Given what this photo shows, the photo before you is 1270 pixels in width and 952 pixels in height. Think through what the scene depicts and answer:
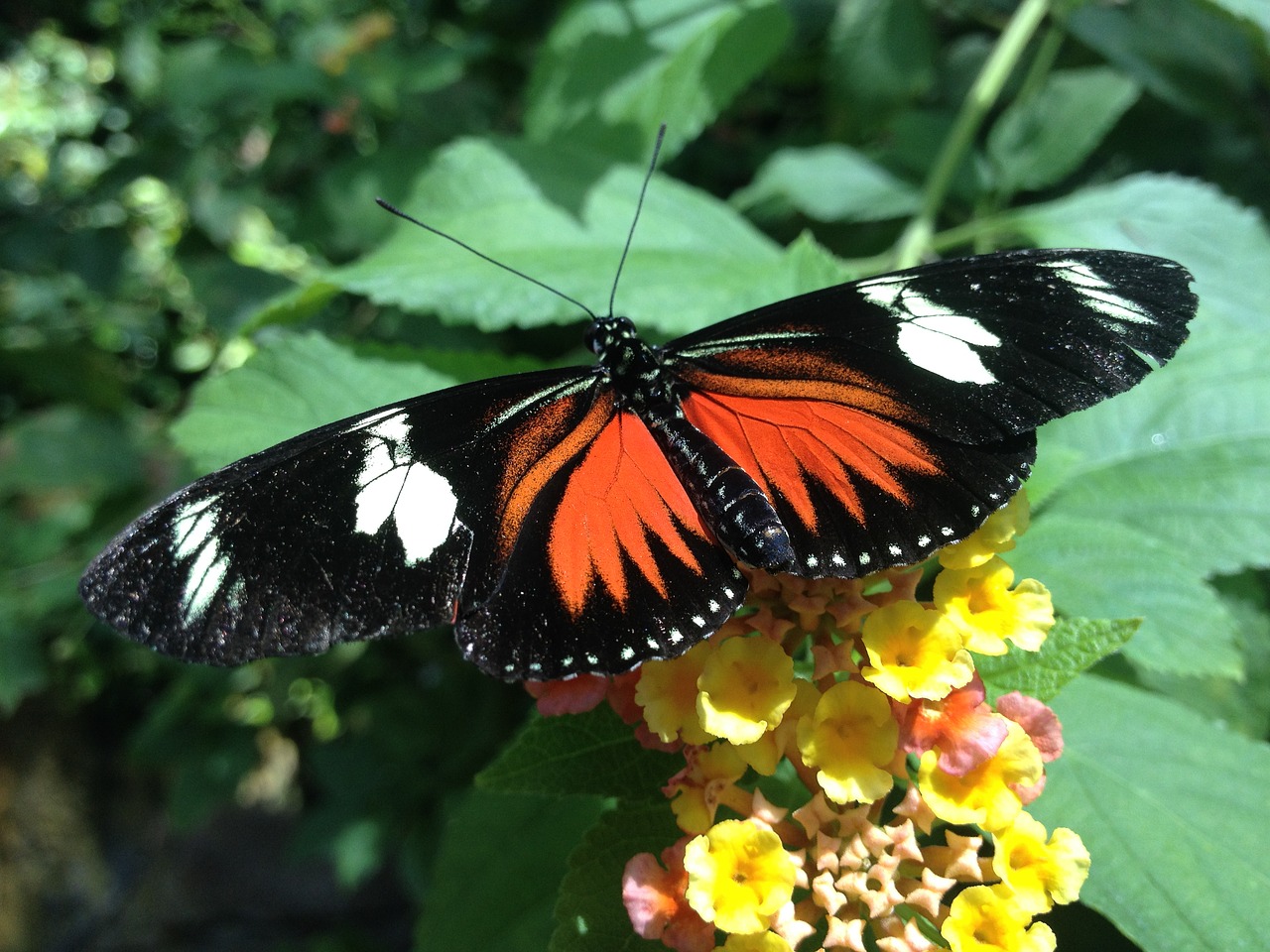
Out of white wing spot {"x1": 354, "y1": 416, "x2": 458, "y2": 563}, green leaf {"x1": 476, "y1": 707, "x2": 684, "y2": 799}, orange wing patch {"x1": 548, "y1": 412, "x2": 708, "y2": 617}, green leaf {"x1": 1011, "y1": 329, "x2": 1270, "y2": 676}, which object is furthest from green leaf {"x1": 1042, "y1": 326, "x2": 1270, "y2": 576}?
white wing spot {"x1": 354, "y1": 416, "x2": 458, "y2": 563}

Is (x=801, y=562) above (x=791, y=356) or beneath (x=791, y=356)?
beneath

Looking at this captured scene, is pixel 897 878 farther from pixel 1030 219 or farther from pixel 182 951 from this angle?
pixel 182 951

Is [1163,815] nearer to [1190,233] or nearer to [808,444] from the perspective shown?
[808,444]

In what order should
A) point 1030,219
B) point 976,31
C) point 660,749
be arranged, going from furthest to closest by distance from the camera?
point 976,31 < point 1030,219 < point 660,749

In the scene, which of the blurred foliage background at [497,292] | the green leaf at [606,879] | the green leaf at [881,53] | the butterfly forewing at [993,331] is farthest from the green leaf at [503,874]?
the green leaf at [881,53]

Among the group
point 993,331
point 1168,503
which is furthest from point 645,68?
point 1168,503

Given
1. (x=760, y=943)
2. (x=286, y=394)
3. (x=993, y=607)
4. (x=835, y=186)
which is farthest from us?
(x=835, y=186)

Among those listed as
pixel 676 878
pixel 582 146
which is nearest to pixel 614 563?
pixel 676 878
